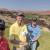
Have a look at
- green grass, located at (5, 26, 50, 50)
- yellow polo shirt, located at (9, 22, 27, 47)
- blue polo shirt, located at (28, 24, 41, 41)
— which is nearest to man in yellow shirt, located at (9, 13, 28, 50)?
yellow polo shirt, located at (9, 22, 27, 47)

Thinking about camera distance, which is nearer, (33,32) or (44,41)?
(33,32)

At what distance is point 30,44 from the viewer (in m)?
3.23

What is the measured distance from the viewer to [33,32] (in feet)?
10.5

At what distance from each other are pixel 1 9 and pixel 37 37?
758mm

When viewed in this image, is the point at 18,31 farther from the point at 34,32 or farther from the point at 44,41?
the point at 44,41

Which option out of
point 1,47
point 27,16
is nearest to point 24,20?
point 27,16

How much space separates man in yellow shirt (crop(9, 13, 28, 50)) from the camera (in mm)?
3086

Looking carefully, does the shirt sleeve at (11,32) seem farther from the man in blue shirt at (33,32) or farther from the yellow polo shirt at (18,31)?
the man in blue shirt at (33,32)

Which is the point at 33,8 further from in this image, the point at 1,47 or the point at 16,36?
the point at 1,47

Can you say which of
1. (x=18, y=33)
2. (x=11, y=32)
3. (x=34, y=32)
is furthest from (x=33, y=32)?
(x=11, y=32)

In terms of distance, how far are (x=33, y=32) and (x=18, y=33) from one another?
24cm

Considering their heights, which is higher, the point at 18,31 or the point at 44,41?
the point at 18,31

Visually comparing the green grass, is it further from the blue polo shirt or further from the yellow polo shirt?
the yellow polo shirt

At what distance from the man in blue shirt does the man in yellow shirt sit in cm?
11
